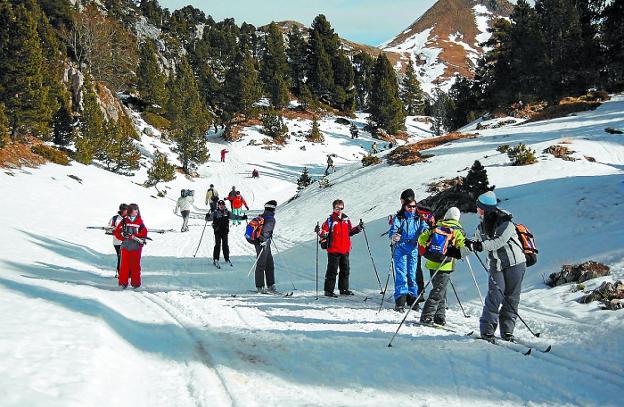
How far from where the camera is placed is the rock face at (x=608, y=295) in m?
6.18

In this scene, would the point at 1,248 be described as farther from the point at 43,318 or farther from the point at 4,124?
the point at 4,124

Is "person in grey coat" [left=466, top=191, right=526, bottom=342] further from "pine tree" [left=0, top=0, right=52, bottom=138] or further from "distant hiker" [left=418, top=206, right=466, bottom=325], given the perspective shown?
"pine tree" [left=0, top=0, right=52, bottom=138]

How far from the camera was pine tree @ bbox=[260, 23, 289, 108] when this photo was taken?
6366 centimetres

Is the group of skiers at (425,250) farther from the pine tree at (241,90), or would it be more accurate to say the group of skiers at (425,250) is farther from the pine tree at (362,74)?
the pine tree at (362,74)

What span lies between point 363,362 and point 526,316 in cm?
324

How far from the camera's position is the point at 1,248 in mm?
10523

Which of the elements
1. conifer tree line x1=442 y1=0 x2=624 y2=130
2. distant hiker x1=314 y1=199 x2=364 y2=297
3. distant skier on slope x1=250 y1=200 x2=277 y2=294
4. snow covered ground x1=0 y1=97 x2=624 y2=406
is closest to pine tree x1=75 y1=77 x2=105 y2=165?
snow covered ground x1=0 y1=97 x2=624 y2=406

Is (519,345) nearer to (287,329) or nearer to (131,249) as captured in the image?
(287,329)

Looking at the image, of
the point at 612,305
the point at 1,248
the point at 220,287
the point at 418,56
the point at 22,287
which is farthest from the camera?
the point at 418,56

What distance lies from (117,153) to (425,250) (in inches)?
1155

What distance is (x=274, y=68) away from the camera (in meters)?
68.2

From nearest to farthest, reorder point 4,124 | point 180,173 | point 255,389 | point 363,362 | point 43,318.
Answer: point 255,389, point 363,362, point 43,318, point 4,124, point 180,173

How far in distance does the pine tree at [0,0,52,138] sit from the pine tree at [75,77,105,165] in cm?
250

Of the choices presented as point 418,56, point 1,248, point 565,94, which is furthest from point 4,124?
point 418,56
